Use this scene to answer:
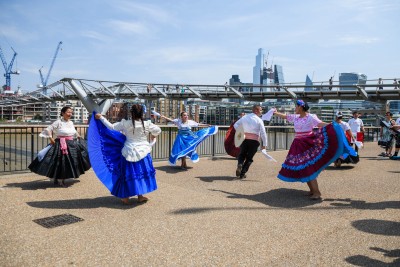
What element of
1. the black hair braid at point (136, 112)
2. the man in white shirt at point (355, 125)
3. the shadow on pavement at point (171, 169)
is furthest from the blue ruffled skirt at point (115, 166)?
the man in white shirt at point (355, 125)

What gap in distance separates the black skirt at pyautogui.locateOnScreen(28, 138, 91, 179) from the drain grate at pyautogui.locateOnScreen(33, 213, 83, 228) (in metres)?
1.91

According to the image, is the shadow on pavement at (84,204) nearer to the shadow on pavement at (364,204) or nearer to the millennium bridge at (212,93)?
the shadow on pavement at (364,204)

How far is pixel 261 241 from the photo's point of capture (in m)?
3.83

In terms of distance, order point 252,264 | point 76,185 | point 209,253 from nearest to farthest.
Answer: point 252,264
point 209,253
point 76,185

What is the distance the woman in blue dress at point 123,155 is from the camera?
5285 mm

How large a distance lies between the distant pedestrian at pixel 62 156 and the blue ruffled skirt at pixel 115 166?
53.6 inches

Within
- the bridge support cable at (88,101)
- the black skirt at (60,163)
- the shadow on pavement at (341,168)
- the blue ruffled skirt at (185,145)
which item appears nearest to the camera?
the black skirt at (60,163)

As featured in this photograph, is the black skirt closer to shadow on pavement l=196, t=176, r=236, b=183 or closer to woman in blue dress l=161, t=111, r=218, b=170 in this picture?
shadow on pavement l=196, t=176, r=236, b=183

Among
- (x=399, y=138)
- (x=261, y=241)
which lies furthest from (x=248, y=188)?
(x=399, y=138)

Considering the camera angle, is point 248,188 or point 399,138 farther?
point 399,138

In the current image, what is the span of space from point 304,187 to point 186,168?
129 inches

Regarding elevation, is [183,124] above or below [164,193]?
above

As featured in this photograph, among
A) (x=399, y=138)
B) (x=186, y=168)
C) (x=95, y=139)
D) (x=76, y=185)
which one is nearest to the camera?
(x=95, y=139)

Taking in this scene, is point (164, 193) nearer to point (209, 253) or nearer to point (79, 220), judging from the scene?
point (79, 220)
